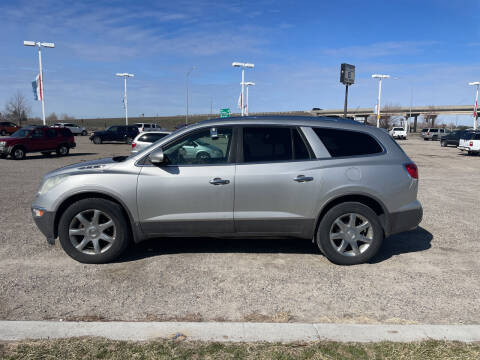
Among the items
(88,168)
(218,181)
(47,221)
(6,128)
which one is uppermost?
(88,168)

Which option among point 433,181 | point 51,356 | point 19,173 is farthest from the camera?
point 19,173

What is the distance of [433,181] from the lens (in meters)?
12.4

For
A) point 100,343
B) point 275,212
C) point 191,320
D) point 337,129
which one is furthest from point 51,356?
point 337,129

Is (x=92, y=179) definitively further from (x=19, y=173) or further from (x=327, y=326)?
(x=19, y=173)

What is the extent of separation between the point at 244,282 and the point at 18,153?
61.2 feet

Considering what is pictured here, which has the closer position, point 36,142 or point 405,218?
point 405,218

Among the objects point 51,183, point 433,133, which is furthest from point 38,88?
point 433,133

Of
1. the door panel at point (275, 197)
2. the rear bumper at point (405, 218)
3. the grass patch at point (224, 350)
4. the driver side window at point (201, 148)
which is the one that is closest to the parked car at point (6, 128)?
the driver side window at point (201, 148)

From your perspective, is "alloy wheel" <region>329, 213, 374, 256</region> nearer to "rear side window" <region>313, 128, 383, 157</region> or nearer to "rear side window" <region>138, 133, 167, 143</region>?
"rear side window" <region>313, 128, 383, 157</region>

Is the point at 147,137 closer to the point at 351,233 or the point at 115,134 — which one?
the point at 351,233

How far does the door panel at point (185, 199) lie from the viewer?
175 inches

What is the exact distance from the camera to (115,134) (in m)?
35.3

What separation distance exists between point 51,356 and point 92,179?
224cm

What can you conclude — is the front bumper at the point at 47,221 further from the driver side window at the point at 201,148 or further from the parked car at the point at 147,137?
the parked car at the point at 147,137
